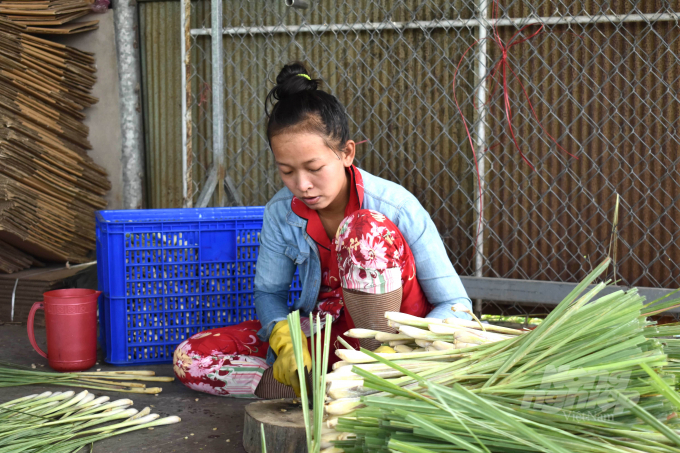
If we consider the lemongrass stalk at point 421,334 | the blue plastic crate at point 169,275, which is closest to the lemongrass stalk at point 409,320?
the lemongrass stalk at point 421,334

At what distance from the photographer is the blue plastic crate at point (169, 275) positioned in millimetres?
2520

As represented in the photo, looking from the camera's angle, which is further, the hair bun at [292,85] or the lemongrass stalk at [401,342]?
the hair bun at [292,85]

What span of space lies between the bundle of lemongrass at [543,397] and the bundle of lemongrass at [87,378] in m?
1.29

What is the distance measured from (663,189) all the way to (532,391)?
8.85 feet

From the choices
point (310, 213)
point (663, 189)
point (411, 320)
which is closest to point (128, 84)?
point (310, 213)

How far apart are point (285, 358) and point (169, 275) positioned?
Result: 3.41ft

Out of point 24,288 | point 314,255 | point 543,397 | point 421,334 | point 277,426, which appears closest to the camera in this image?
point 543,397

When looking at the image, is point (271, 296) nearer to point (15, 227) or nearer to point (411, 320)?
point (411, 320)

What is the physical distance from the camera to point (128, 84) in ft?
12.1

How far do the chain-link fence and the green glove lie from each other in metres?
1.52

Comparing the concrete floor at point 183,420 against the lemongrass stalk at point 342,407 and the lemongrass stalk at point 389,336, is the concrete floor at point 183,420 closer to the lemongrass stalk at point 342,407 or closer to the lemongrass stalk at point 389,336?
the lemongrass stalk at point 389,336

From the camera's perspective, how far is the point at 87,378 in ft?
7.67

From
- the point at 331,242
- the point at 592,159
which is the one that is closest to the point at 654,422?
the point at 331,242

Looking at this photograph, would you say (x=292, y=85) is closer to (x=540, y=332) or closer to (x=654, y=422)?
(x=540, y=332)
